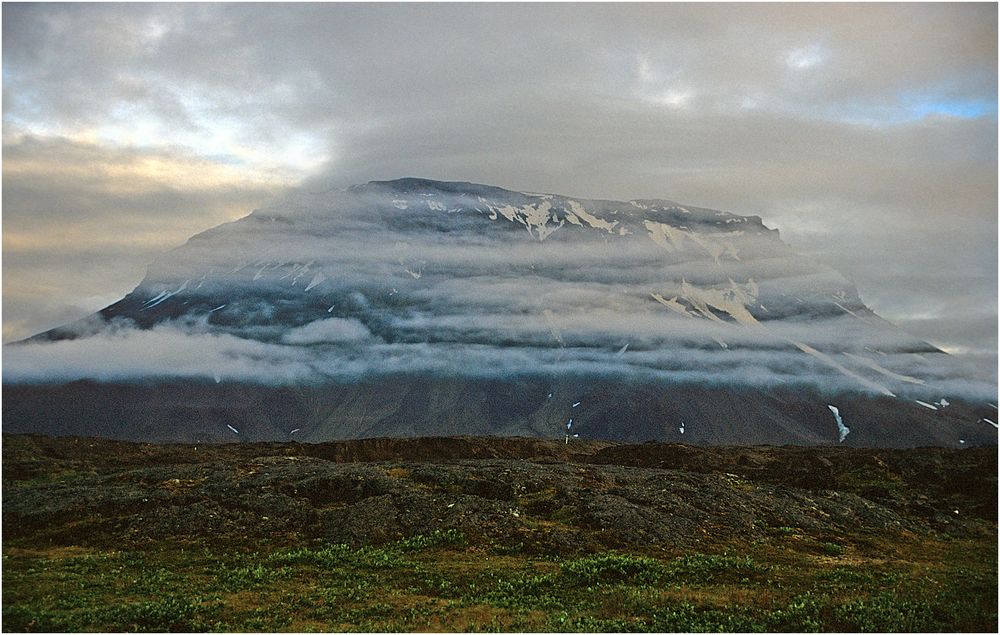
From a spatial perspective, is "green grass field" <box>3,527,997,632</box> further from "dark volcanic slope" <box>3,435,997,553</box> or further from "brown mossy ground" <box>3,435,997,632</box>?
"dark volcanic slope" <box>3,435,997,553</box>

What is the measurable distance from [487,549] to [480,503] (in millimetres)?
8782

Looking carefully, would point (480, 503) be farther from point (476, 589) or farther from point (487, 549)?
point (476, 589)

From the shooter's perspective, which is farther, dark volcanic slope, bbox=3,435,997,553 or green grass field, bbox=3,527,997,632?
dark volcanic slope, bbox=3,435,997,553

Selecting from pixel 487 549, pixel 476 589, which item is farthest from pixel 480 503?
pixel 476 589

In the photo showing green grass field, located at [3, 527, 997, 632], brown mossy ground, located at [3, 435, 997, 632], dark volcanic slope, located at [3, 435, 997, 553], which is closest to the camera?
green grass field, located at [3, 527, 997, 632]

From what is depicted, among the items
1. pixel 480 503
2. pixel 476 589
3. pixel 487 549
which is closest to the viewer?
pixel 476 589

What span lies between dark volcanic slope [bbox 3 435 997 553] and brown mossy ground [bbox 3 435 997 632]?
23 centimetres

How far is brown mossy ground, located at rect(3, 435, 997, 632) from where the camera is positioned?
4162 cm

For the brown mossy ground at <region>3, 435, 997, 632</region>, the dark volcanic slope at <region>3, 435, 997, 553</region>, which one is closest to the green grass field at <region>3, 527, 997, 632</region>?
the brown mossy ground at <region>3, 435, 997, 632</region>

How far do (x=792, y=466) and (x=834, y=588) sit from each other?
62.1 metres

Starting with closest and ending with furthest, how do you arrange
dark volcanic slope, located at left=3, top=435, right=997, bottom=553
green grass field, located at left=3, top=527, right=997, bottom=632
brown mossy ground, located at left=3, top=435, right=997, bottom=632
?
green grass field, located at left=3, top=527, right=997, bottom=632, brown mossy ground, located at left=3, top=435, right=997, bottom=632, dark volcanic slope, located at left=3, top=435, right=997, bottom=553

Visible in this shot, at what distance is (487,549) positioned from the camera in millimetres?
57312

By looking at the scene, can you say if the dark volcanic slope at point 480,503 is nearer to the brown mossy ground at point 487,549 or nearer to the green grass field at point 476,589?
the brown mossy ground at point 487,549

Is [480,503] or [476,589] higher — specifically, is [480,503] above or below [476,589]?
above
